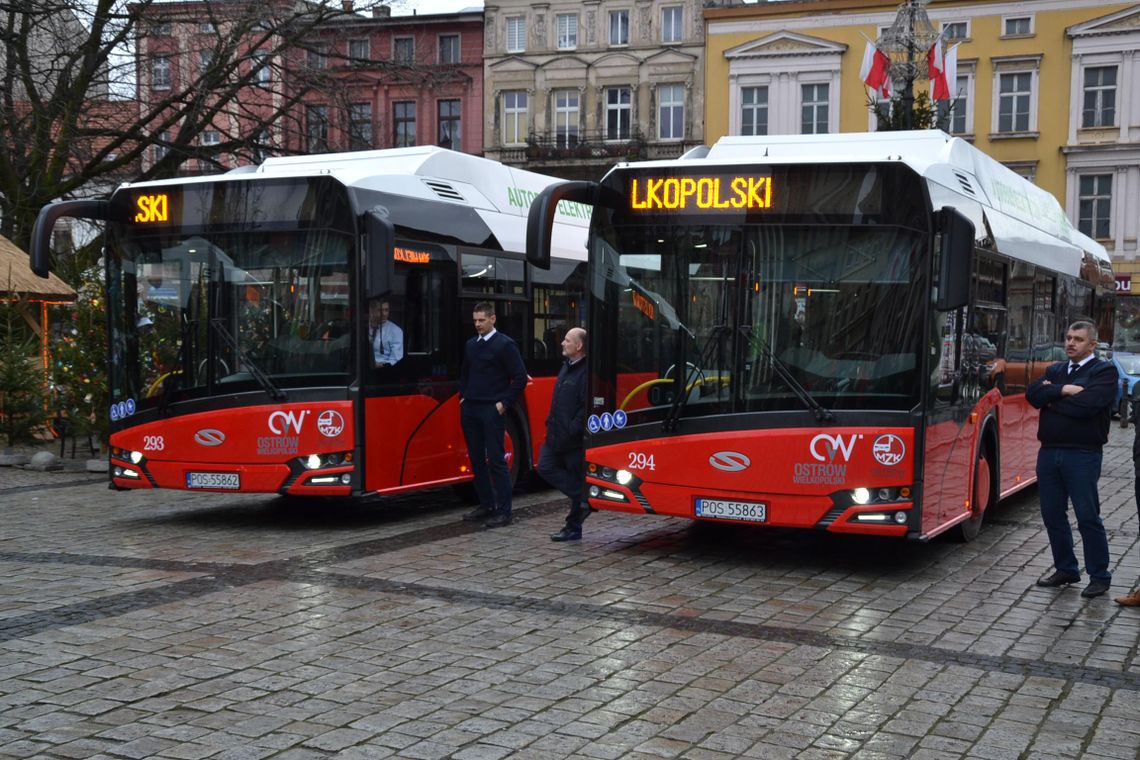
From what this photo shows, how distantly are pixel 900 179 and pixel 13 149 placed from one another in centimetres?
1678

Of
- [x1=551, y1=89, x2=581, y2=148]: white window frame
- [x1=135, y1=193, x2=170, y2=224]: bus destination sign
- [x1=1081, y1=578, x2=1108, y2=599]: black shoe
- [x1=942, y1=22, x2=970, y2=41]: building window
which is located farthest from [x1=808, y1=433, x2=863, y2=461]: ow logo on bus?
[x1=551, y1=89, x2=581, y2=148]: white window frame

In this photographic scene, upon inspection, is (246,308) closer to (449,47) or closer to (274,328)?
(274,328)

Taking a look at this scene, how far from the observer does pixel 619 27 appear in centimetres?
5306

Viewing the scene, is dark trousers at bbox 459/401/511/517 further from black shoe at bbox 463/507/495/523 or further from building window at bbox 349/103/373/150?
building window at bbox 349/103/373/150

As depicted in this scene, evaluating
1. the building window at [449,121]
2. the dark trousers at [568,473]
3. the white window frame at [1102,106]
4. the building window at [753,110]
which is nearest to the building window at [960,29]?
the white window frame at [1102,106]

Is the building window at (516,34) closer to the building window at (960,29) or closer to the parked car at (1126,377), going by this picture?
the building window at (960,29)

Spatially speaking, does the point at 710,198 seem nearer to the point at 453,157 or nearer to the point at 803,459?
the point at 803,459

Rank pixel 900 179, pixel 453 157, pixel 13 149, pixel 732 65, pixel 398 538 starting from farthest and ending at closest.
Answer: pixel 732 65, pixel 13 149, pixel 453 157, pixel 398 538, pixel 900 179

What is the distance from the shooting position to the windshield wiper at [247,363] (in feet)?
36.0

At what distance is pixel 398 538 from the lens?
10.9 meters

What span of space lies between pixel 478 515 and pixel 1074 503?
5156 millimetres

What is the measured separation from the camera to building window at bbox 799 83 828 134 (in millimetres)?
50406

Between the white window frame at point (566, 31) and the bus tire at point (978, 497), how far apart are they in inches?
1752

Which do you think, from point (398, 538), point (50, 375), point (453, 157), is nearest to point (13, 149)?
point (50, 375)
